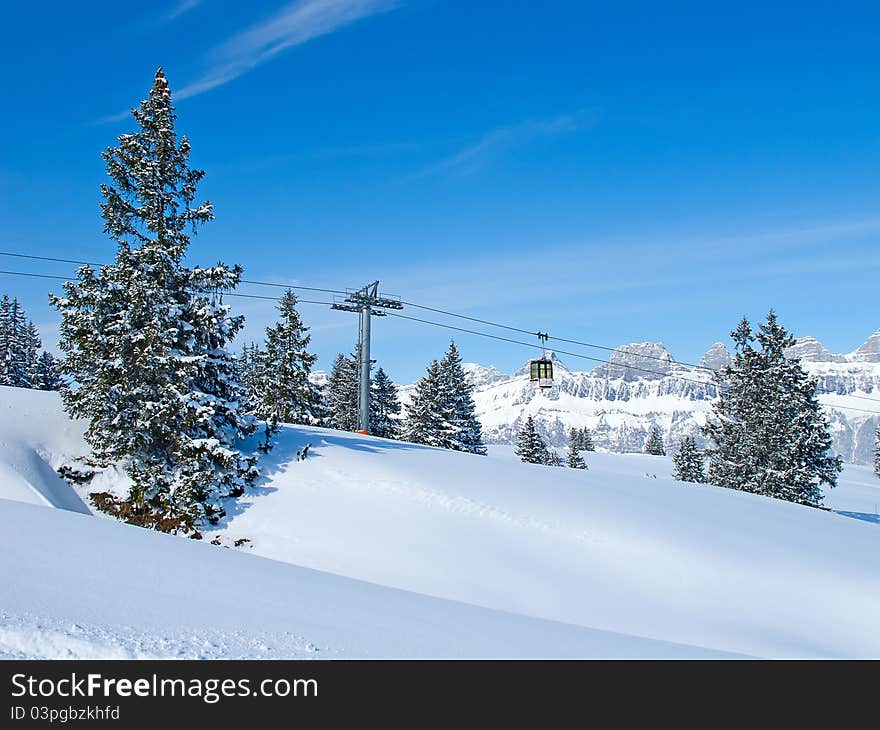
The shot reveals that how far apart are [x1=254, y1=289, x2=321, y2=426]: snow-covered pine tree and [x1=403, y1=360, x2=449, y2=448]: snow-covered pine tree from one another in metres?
8.89

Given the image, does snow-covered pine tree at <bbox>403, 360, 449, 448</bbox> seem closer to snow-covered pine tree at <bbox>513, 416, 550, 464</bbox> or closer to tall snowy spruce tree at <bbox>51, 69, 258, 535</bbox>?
snow-covered pine tree at <bbox>513, 416, 550, 464</bbox>

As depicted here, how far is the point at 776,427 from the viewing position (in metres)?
35.5

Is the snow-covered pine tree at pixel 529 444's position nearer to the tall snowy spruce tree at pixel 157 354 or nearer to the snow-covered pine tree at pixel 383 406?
the snow-covered pine tree at pixel 383 406

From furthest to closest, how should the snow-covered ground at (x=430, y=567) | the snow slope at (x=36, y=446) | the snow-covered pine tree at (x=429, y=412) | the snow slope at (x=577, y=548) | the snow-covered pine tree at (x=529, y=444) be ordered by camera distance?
the snow-covered pine tree at (x=529, y=444) → the snow-covered pine tree at (x=429, y=412) → the snow slope at (x=36, y=446) → the snow slope at (x=577, y=548) → the snow-covered ground at (x=430, y=567)

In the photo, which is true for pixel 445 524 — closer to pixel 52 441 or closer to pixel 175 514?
pixel 175 514

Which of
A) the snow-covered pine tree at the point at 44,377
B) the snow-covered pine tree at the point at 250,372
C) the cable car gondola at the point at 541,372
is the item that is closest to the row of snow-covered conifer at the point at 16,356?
the snow-covered pine tree at the point at 44,377

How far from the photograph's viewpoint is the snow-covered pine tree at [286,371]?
4094 cm

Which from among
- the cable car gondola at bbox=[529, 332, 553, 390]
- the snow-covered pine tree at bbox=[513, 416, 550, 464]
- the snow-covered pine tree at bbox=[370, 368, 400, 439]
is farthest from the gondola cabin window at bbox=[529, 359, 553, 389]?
the snow-covered pine tree at bbox=[513, 416, 550, 464]

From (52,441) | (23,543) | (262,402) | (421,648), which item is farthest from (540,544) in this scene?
(262,402)

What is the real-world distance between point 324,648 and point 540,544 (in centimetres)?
1190

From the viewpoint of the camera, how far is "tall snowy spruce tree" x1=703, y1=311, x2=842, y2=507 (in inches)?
1380

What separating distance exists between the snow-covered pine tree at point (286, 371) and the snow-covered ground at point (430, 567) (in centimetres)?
1661

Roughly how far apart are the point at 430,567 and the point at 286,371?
94.7ft
